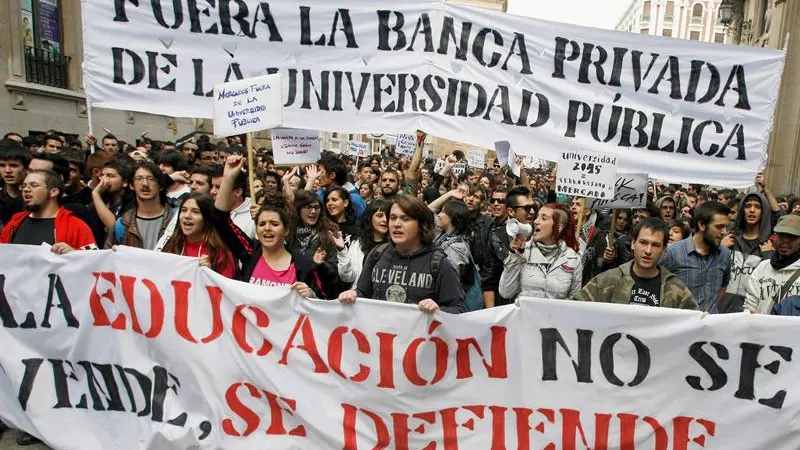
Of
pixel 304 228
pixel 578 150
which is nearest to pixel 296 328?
pixel 304 228

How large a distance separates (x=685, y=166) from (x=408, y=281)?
91.8 inches

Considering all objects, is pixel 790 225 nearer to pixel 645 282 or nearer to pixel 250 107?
pixel 645 282

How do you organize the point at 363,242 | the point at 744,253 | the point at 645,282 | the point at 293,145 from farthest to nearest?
the point at 293,145
the point at 744,253
the point at 363,242
the point at 645,282

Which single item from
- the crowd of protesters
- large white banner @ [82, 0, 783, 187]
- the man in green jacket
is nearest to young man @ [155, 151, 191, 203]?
the crowd of protesters

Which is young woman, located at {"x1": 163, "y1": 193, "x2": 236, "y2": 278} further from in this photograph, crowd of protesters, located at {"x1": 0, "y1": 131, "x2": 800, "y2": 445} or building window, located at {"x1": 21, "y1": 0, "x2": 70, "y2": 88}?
building window, located at {"x1": 21, "y1": 0, "x2": 70, "y2": 88}

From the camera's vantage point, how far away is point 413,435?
3.25 metres

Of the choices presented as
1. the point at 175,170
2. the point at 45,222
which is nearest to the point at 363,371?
the point at 45,222

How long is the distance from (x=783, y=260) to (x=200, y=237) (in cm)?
379

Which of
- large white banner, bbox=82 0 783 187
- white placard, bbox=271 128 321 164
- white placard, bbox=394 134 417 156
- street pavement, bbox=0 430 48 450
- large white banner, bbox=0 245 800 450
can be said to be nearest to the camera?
large white banner, bbox=0 245 800 450

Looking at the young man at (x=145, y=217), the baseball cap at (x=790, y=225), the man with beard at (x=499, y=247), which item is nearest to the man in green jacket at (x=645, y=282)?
the baseball cap at (x=790, y=225)

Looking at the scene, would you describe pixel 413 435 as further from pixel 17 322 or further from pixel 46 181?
pixel 46 181

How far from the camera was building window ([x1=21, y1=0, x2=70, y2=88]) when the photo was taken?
1464cm

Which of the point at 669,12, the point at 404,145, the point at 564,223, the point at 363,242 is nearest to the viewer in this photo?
the point at 564,223

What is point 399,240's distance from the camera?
11.0 feet
